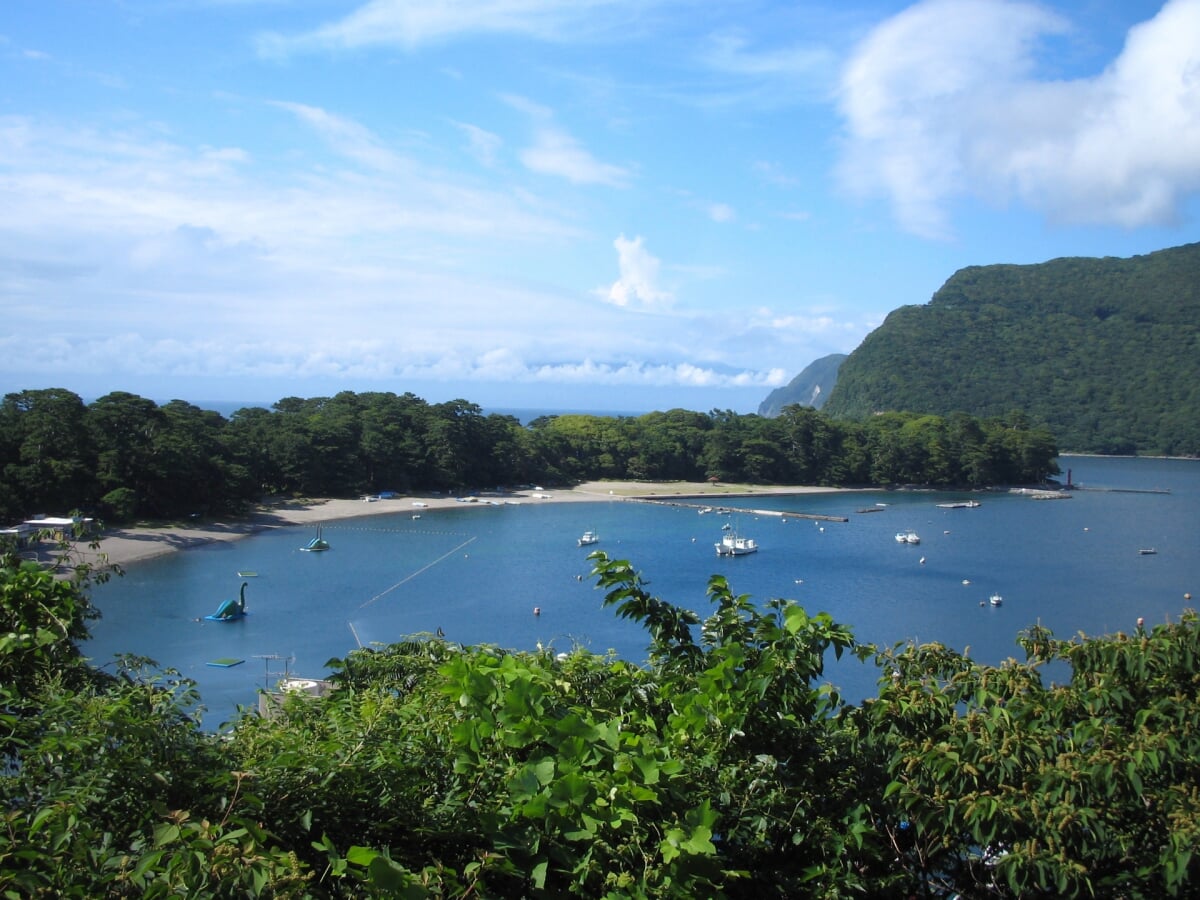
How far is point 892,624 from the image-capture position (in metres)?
22.2

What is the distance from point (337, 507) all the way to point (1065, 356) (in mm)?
73225

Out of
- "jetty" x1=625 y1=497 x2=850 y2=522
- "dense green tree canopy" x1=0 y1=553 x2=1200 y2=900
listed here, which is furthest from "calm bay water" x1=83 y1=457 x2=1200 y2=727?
"dense green tree canopy" x1=0 y1=553 x2=1200 y2=900

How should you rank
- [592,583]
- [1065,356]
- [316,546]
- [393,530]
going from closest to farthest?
Result: 1. [592,583]
2. [316,546]
3. [393,530]
4. [1065,356]

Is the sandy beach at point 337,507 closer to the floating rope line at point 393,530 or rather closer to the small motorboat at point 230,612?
the floating rope line at point 393,530

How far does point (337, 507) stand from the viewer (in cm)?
3903

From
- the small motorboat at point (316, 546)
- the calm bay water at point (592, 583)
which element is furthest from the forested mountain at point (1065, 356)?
the small motorboat at point (316, 546)

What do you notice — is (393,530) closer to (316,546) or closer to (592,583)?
(316,546)

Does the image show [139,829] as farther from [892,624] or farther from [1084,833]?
[892,624]

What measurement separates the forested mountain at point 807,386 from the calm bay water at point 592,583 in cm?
11851

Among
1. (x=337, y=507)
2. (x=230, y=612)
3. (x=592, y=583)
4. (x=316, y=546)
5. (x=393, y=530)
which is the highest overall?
(x=337, y=507)

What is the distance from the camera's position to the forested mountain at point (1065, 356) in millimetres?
77188

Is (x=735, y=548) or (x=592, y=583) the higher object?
(x=735, y=548)

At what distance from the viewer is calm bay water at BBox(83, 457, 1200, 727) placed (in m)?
19.9

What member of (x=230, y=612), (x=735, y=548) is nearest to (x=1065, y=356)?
(x=735, y=548)
